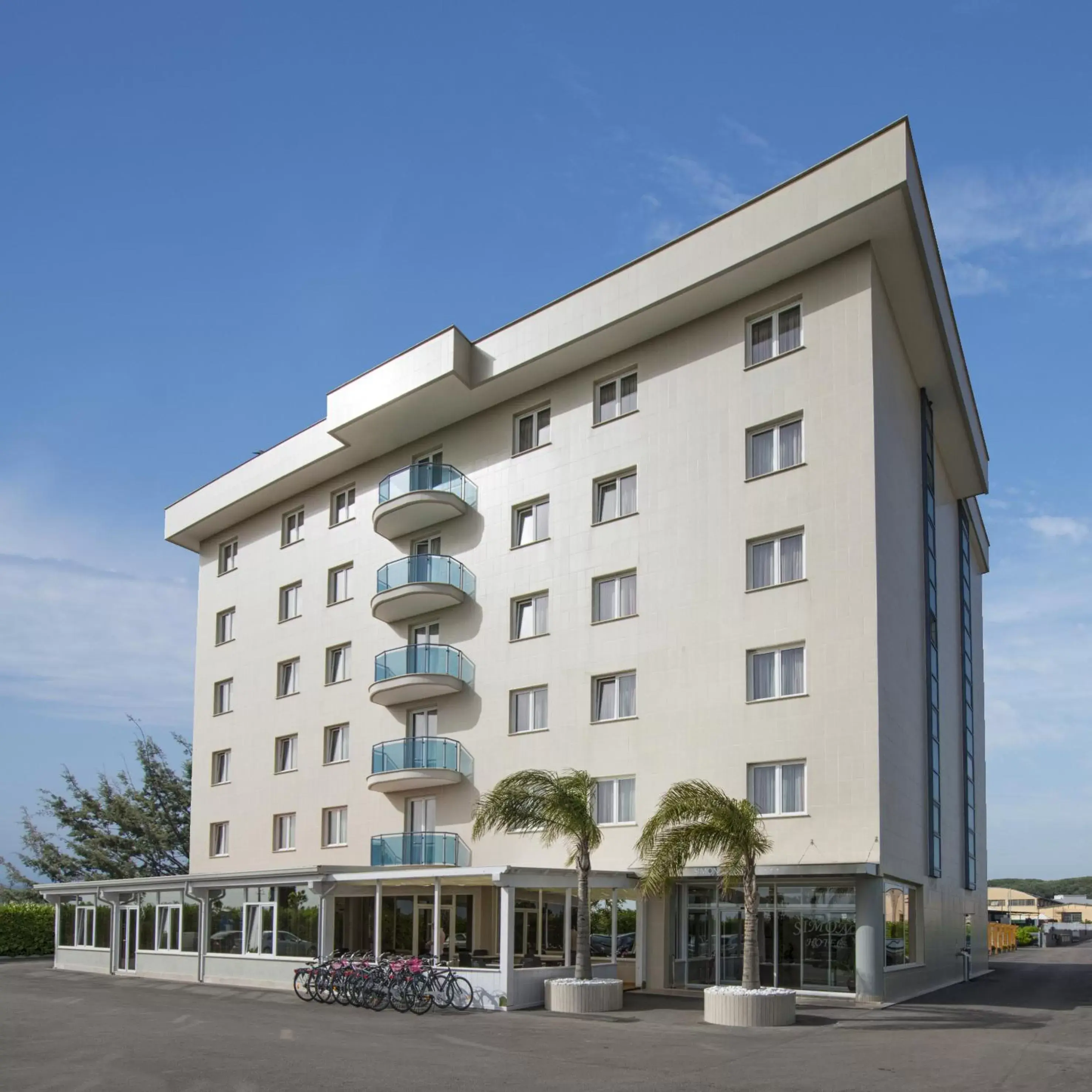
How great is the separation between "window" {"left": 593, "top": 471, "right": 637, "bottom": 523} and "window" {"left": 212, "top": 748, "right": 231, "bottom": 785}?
19.1 meters

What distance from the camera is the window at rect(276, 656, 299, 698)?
41562mm

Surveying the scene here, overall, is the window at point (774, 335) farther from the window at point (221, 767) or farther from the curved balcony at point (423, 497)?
the window at point (221, 767)

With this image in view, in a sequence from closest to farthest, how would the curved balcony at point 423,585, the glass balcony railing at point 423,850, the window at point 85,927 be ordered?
the glass balcony railing at point 423,850
the curved balcony at point 423,585
the window at point 85,927

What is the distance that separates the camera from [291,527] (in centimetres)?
4359

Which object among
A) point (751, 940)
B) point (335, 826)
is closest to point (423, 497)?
point (335, 826)

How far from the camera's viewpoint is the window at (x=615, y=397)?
3253cm

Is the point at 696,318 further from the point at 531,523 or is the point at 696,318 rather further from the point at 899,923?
the point at 899,923

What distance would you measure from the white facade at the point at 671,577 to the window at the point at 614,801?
0.30 feet

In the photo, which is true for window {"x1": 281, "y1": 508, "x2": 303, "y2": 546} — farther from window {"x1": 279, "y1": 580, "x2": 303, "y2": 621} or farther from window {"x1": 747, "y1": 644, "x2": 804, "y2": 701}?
window {"x1": 747, "y1": 644, "x2": 804, "y2": 701}

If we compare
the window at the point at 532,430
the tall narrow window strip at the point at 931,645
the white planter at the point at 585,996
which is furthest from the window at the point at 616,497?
the white planter at the point at 585,996

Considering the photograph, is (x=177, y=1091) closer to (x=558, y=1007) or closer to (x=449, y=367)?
(x=558, y=1007)

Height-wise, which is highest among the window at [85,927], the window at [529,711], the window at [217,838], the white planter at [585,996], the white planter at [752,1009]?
the window at [529,711]

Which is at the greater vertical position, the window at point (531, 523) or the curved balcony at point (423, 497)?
the curved balcony at point (423, 497)

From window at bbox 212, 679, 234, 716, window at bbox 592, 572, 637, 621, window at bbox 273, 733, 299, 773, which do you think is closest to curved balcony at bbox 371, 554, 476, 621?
window at bbox 592, 572, 637, 621
